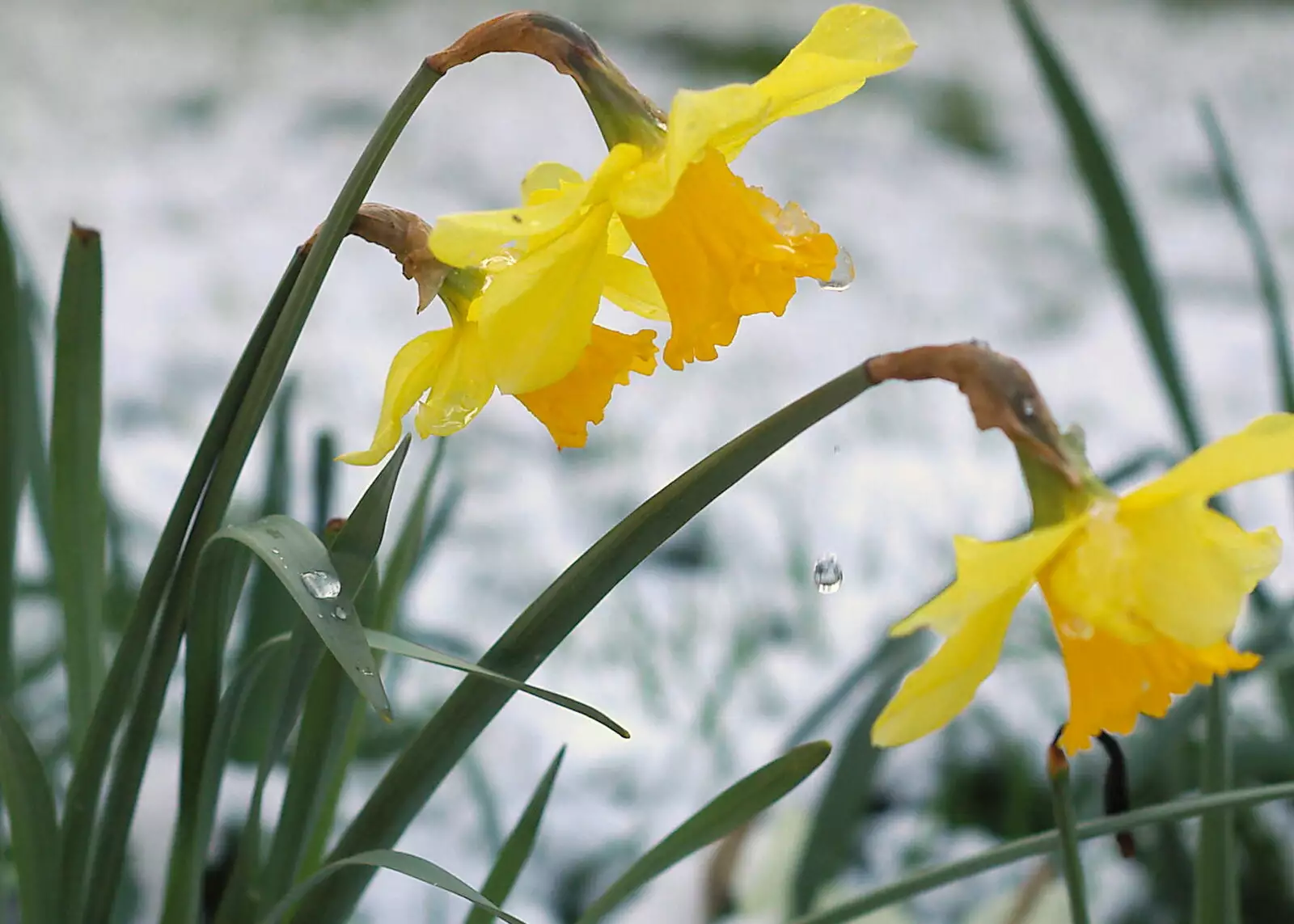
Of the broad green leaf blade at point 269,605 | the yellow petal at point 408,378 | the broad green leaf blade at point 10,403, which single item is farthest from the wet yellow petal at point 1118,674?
the broad green leaf blade at point 269,605

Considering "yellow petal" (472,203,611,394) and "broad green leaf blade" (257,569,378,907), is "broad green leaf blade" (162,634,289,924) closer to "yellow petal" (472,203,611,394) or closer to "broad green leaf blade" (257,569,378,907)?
"broad green leaf blade" (257,569,378,907)

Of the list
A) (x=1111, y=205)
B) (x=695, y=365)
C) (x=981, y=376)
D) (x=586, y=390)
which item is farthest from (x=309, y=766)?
(x=695, y=365)

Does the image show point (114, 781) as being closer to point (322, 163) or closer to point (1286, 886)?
point (1286, 886)

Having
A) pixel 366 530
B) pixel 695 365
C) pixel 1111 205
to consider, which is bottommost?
pixel 366 530

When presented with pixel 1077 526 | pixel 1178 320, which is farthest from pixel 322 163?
pixel 1077 526

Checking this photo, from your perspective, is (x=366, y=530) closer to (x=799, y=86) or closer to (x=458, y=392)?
(x=458, y=392)

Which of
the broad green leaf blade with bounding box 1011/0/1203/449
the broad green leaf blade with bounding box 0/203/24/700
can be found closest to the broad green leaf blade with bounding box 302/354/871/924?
the broad green leaf blade with bounding box 0/203/24/700
